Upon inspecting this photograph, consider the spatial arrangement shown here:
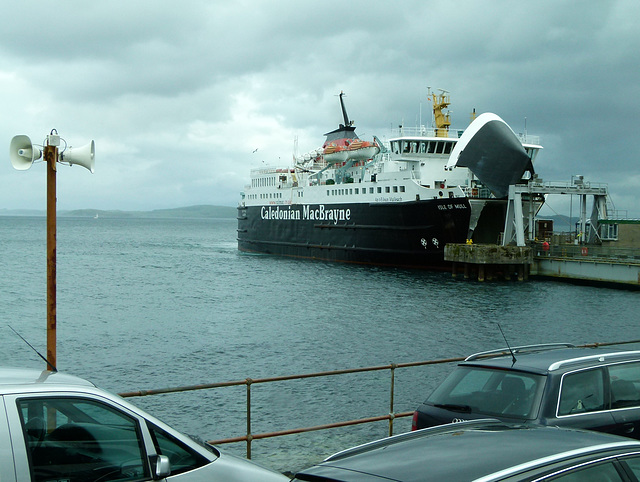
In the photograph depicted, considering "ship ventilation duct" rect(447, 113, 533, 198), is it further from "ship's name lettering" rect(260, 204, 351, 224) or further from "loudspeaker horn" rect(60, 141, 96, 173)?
"loudspeaker horn" rect(60, 141, 96, 173)

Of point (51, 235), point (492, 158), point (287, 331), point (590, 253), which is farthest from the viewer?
point (492, 158)

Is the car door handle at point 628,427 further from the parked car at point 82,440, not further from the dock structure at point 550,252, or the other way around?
the dock structure at point 550,252

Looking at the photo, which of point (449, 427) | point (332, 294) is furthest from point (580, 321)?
point (449, 427)

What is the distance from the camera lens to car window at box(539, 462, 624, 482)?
285 centimetres

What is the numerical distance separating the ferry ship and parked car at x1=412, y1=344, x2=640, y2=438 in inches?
1339

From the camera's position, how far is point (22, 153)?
6.41m

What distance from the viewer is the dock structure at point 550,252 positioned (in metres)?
36.9

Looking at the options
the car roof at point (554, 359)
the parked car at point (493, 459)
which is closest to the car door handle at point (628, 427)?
the car roof at point (554, 359)

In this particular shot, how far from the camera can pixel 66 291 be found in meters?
37.3

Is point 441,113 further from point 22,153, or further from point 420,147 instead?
point 22,153

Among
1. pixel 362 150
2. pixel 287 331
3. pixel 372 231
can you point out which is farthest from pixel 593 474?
pixel 362 150

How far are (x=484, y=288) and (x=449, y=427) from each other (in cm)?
3332

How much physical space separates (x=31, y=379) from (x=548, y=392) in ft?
12.4

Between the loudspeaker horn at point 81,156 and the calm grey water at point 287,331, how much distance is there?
364 centimetres
